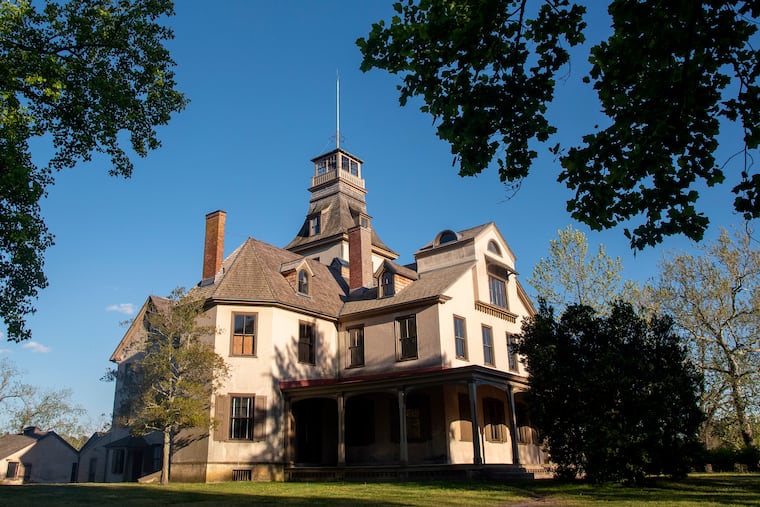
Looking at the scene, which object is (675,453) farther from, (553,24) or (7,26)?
(7,26)

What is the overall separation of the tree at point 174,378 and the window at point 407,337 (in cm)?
705

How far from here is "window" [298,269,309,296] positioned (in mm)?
27422

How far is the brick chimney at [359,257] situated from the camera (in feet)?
98.0

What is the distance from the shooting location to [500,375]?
73.1ft

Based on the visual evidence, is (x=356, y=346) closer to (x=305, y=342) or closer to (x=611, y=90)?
(x=305, y=342)

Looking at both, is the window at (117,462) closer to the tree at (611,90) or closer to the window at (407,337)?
the window at (407,337)

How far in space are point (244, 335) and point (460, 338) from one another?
877 cm

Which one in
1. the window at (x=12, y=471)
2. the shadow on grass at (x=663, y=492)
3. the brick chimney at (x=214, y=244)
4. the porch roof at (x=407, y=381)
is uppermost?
the brick chimney at (x=214, y=244)

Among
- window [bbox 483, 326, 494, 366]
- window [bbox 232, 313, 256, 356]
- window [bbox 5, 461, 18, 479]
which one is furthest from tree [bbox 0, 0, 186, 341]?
window [bbox 5, 461, 18, 479]

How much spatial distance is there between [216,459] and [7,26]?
15.7m

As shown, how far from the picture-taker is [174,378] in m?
22.2

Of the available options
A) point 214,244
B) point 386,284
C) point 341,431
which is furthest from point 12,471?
point 386,284

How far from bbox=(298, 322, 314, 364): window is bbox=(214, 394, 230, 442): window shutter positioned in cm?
367

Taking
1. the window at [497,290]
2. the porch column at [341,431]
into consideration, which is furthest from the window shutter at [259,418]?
the window at [497,290]
